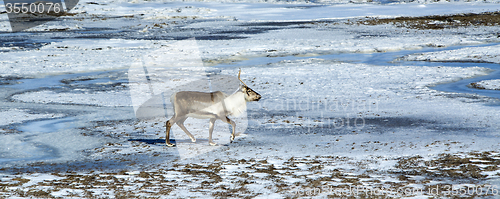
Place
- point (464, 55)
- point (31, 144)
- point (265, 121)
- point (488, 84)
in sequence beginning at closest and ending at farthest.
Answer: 1. point (31, 144)
2. point (265, 121)
3. point (488, 84)
4. point (464, 55)

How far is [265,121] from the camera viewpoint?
29.8 feet

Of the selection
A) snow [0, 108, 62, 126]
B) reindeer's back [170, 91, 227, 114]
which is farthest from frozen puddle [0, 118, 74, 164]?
reindeer's back [170, 91, 227, 114]

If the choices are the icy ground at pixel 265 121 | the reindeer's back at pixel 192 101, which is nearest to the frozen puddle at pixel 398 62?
the icy ground at pixel 265 121

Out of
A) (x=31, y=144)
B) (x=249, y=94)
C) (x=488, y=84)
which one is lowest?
(x=488, y=84)

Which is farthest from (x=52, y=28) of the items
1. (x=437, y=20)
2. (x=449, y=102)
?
(x=449, y=102)

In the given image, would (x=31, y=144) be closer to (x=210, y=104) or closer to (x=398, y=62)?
(x=210, y=104)

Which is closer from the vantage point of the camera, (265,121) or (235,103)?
(235,103)

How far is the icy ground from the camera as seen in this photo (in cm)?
564

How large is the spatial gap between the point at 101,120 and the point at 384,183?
5.61 m

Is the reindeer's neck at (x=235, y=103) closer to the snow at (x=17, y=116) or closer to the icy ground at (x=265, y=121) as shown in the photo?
the icy ground at (x=265, y=121)

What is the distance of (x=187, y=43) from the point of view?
2283cm

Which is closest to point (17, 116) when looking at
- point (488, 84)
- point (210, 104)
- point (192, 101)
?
point (192, 101)

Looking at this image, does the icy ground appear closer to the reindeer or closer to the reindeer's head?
the reindeer

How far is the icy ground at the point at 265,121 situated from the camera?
5.64m
